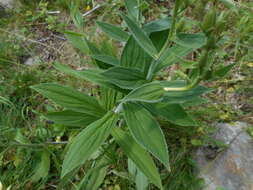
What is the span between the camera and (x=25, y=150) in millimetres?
1916

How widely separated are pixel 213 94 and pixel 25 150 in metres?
1.55

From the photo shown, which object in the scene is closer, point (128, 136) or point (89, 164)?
point (128, 136)

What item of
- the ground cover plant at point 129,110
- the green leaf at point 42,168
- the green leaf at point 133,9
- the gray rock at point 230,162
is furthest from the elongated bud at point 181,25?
the green leaf at point 42,168

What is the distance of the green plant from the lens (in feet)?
4.02

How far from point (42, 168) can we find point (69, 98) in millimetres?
638

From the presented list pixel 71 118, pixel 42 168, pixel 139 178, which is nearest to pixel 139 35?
pixel 71 118

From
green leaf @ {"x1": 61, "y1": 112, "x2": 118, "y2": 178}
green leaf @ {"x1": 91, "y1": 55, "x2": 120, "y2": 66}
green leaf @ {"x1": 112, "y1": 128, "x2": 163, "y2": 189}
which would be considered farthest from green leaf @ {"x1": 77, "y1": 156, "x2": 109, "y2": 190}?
green leaf @ {"x1": 91, "y1": 55, "x2": 120, "y2": 66}

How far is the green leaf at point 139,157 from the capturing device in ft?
4.57

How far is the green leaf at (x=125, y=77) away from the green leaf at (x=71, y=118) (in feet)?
1.19

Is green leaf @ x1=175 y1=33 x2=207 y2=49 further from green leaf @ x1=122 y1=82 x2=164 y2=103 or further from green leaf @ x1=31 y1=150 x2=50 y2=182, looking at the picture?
green leaf @ x1=31 y1=150 x2=50 y2=182

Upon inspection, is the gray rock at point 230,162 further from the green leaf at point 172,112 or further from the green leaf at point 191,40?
the green leaf at point 191,40

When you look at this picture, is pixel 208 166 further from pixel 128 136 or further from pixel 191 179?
pixel 128 136

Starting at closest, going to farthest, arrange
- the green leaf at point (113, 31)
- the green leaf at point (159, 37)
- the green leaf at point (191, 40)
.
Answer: the green leaf at point (191, 40) < the green leaf at point (113, 31) < the green leaf at point (159, 37)

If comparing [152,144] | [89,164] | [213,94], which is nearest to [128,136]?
[152,144]
